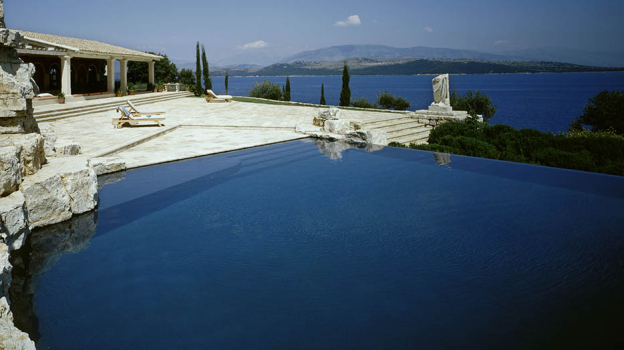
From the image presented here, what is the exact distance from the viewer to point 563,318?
4.05 metres

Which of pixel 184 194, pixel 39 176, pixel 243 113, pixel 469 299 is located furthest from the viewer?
pixel 243 113

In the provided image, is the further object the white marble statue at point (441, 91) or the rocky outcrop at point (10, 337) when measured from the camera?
the white marble statue at point (441, 91)

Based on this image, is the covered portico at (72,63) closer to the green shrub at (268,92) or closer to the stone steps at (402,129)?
the green shrub at (268,92)

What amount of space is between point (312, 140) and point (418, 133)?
4697mm

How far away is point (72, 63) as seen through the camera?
94.0ft

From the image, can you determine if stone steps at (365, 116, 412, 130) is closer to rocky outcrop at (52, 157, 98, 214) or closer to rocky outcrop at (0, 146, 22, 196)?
rocky outcrop at (52, 157, 98, 214)

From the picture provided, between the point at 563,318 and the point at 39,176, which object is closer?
the point at 563,318

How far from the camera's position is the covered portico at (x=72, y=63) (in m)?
22.0

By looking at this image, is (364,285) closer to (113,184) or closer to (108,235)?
(108,235)

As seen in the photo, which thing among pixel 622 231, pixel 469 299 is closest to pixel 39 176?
pixel 469 299

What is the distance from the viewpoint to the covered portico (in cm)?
2205

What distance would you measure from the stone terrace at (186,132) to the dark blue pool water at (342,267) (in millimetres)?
2421

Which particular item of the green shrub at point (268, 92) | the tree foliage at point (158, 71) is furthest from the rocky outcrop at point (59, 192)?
the tree foliage at point (158, 71)

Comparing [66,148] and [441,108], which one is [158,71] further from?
[66,148]
